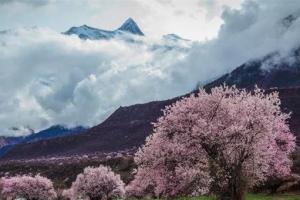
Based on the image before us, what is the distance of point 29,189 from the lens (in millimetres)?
110938

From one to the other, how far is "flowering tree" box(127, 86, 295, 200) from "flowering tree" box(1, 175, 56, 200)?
2857 inches

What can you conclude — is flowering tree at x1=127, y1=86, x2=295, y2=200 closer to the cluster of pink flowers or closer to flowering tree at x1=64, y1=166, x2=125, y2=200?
the cluster of pink flowers

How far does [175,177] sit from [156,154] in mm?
2031

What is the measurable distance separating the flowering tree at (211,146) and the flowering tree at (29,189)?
72.6 metres

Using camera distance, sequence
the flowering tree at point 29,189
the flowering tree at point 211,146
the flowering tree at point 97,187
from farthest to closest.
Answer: the flowering tree at point 29,189
the flowering tree at point 97,187
the flowering tree at point 211,146

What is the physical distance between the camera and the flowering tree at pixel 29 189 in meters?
110

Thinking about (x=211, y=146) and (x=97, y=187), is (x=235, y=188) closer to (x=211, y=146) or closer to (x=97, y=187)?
(x=211, y=146)

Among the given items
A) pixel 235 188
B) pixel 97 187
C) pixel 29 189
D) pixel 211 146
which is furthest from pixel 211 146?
pixel 29 189

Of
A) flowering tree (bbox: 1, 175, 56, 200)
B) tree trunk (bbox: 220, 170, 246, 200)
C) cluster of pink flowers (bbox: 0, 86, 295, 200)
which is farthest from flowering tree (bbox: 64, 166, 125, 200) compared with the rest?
tree trunk (bbox: 220, 170, 246, 200)

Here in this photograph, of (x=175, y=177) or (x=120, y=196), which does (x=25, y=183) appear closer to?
(x=120, y=196)

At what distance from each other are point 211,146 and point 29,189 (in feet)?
252

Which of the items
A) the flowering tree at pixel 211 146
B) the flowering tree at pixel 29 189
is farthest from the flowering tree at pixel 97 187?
the flowering tree at pixel 211 146

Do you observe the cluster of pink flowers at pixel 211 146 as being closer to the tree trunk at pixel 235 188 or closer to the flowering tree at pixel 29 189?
the tree trunk at pixel 235 188

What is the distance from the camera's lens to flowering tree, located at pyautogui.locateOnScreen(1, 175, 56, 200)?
11012 cm
